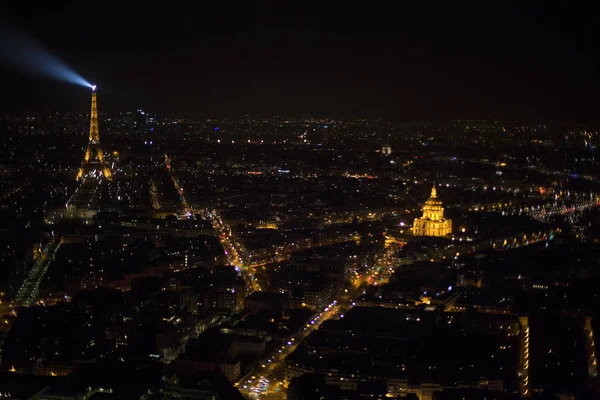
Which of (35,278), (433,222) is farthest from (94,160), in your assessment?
(35,278)

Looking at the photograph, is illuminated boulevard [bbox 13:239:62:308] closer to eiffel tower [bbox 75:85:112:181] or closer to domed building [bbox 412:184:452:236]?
domed building [bbox 412:184:452:236]

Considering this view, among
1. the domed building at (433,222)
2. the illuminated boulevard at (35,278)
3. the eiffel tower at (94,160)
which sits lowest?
the illuminated boulevard at (35,278)

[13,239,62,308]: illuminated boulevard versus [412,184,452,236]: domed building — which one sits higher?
[412,184,452,236]: domed building

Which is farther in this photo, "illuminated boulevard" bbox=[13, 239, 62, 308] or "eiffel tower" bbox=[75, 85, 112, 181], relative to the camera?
"eiffel tower" bbox=[75, 85, 112, 181]

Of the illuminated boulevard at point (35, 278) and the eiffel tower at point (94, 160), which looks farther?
the eiffel tower at point (94, 160)

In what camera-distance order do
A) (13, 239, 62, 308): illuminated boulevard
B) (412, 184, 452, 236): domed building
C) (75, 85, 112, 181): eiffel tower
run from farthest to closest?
1. (75, 85, 112, 181): eiffel tower
2. (412, 184, 452, 236): domed building
3. (13, 239, 62, 308): illuminated boulevard

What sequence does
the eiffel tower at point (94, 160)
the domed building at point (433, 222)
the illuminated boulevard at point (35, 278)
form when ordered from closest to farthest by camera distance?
the illuminated boulevard at point (35, 278)
the domed building at point (433, 222)
the eiffel tower at point (94, 160)

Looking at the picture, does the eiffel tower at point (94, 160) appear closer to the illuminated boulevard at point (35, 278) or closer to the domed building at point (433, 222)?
the illuminated boulevard at point (35, 278)

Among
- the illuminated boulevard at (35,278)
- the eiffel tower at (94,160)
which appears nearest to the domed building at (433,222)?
the illuminated boulevard at (35,278)

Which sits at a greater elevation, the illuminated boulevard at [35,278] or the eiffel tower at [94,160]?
the eiffel tower at [94,160]

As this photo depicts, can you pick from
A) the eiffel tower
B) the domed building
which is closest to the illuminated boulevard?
the domed building
